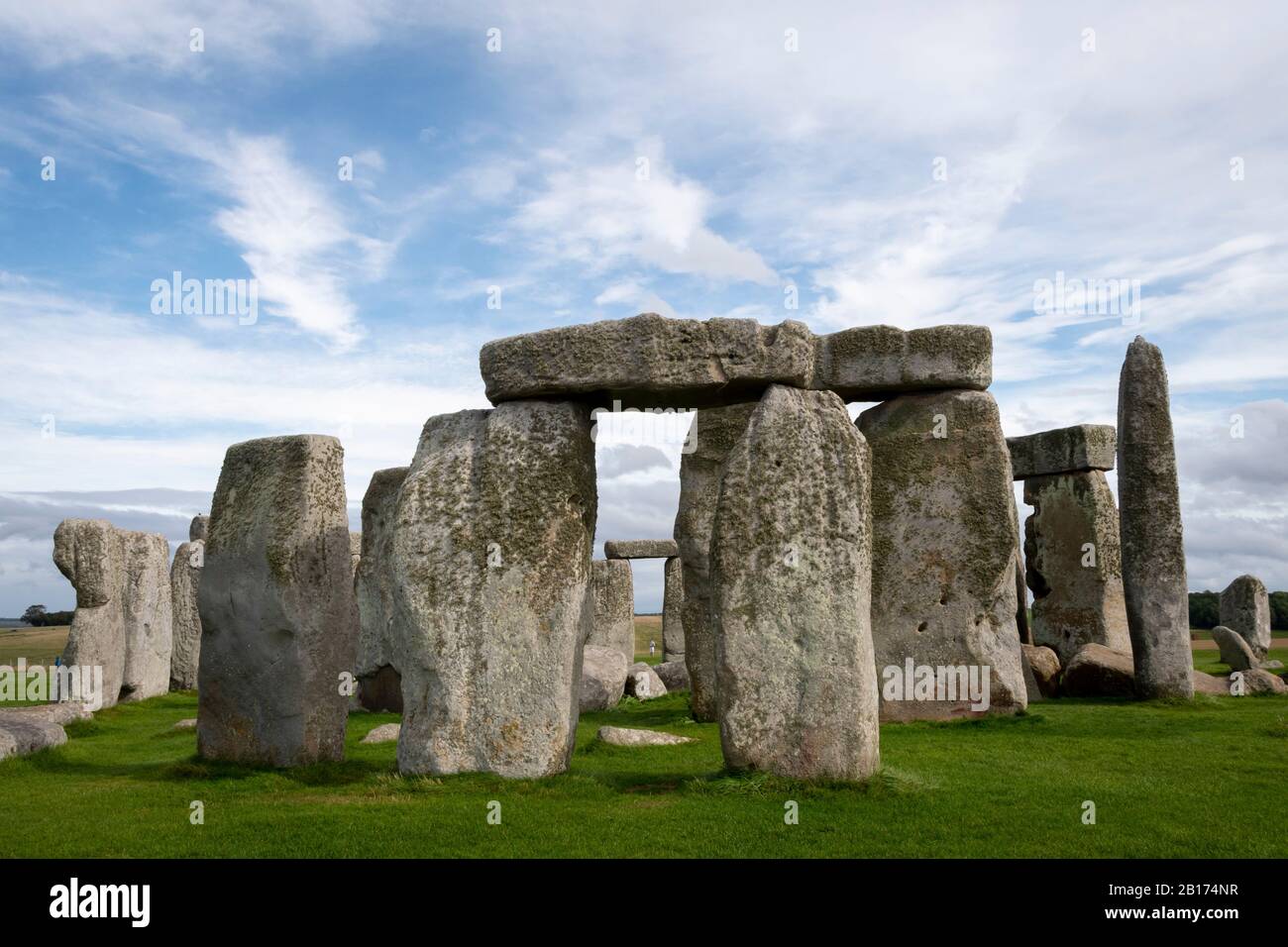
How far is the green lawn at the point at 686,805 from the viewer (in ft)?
22.8

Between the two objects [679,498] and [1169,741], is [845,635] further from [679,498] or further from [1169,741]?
[679,498]

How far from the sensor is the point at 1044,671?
635 inches

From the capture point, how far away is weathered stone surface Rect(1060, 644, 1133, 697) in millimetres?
15352

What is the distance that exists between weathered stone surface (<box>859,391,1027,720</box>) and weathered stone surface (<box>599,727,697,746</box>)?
9.85 feet

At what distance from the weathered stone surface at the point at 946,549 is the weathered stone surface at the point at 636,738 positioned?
9.85ft

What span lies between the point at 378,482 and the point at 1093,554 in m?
11.3

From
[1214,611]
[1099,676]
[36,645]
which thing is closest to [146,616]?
[1099,676]

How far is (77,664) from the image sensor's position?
16297 millimetres

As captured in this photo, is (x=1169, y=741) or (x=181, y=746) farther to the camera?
(x=181, y=746)

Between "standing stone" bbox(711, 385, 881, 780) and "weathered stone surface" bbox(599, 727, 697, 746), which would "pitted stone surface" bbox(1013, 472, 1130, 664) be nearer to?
"weathered stone surface" bbox(599, 727, 697, 746)

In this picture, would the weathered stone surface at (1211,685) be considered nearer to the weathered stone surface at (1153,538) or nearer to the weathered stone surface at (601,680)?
the weathered stone surface at (1153,538)

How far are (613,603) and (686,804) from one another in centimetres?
1642
